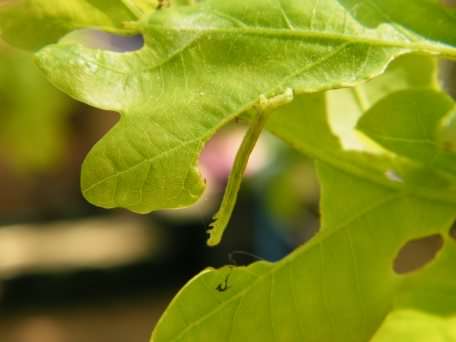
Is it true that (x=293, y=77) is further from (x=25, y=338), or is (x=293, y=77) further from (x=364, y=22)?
(x=25, y=338)

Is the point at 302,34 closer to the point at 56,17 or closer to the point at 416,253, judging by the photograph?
the point at 56,17

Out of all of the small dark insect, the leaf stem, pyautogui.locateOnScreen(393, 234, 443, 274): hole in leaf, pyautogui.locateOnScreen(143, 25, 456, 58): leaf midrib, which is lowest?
pyautogui.locateOnScreen(393, 234, 443, 274): hole in leaf

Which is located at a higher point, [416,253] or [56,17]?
[56,17]

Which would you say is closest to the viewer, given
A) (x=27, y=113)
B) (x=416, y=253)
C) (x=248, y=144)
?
(x=248, y=144)

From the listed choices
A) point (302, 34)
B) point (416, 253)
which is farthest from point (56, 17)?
point (416, 253)

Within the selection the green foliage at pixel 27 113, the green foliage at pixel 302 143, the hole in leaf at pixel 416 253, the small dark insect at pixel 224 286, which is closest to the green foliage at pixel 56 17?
the green foliage at pixel 302 143

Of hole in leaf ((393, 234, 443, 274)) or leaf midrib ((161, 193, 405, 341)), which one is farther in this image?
hole in leaf ((393, 234, 443, 274))

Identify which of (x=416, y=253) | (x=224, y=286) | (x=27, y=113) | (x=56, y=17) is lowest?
(x=416, y=253)

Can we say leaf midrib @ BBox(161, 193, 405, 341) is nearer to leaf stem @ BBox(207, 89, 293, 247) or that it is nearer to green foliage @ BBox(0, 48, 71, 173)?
leaf stem @ BBox(207, 89, 293, 247)

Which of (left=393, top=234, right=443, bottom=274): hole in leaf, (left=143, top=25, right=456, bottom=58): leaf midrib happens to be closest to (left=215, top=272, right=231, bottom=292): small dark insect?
(left=143, top=25, right=456, bottom=58): leaf midrib
